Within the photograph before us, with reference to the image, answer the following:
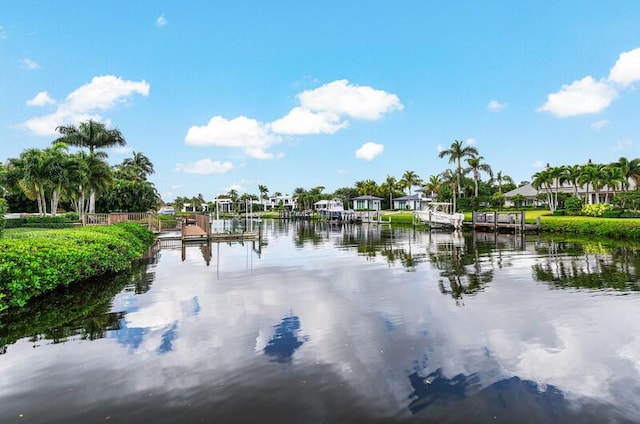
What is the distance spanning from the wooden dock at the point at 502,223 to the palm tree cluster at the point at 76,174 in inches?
1581

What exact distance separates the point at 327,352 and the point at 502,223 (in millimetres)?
41250

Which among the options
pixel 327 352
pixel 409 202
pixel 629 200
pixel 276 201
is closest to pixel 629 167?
pixel 629 200

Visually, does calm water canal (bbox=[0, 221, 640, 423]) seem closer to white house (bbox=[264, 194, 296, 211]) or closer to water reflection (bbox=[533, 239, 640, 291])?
water reflection (bbox=[533, 239, 640, 291])

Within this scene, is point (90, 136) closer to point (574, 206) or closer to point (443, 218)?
point (443, 218)

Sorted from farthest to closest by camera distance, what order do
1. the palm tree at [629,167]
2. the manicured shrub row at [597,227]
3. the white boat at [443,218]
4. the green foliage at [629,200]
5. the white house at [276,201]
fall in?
the white house at [276,201]
the palm tree at [629,167]
the white boat at [443,218]
the green foliage at [629,200]
the manicured shrub row at [597,227]

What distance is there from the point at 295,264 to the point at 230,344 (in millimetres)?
12194

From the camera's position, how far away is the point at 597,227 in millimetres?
35906

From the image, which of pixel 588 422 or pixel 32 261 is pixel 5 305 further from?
pixel 588 422

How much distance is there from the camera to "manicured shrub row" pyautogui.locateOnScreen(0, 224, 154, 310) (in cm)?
1023

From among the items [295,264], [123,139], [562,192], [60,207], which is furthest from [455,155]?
[60,207]

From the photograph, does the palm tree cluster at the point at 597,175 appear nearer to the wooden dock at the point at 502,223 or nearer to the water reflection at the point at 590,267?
the wooden dock at the point at 502,223

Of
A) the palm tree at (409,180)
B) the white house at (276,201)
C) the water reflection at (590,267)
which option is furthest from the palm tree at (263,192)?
the water reflection at (590,267)

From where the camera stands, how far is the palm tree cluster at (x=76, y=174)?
33.4 metres

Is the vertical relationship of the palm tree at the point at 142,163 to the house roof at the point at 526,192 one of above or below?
above
